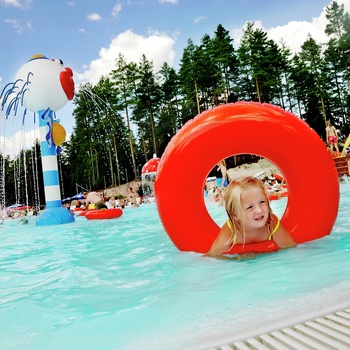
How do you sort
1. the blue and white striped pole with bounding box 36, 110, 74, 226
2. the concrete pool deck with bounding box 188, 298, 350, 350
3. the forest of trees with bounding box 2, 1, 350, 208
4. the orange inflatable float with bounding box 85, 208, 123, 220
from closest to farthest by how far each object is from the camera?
the concrete pool deck with bounding box 188, 298, 350, 350
the orange inflatable float with bounding box 85, 208, 123, 220
the blue and white striped pole with bounding box 36, 110, 74, 226
the forest of trees with bounding box 2, 1, 350, 208

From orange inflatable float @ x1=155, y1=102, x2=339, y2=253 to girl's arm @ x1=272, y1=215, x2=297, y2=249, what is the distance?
65 mm

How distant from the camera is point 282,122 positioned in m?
3.04

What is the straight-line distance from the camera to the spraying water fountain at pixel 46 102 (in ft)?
30.8

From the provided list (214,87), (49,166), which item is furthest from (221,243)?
(214,87)

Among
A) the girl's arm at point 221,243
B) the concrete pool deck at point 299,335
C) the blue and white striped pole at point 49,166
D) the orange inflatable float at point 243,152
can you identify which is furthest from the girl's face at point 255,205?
the blue and white striped pole at point 49,166

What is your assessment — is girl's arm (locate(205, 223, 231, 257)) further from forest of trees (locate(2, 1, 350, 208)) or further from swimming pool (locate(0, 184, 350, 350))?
forest of trees (locate(2, 1, 350, 208))

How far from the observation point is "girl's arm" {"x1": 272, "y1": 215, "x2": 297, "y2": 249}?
3.12m

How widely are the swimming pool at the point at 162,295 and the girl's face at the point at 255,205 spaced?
12.9 inches

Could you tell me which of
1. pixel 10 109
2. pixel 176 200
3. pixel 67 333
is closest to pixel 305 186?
pixel 176 200

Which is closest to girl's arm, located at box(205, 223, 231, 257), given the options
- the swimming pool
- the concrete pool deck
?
the swimming pool

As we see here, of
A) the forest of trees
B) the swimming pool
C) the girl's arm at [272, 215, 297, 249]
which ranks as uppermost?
the forest of trees

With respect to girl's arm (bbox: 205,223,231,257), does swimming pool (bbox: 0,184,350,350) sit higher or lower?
lower

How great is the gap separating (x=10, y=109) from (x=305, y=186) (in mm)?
8486

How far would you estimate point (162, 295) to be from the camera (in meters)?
2.32
